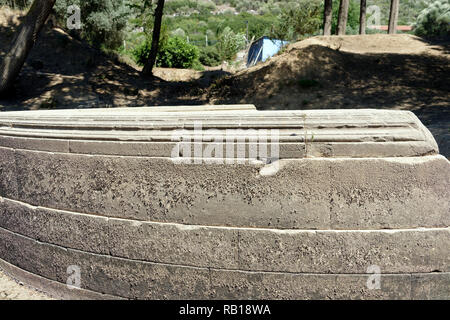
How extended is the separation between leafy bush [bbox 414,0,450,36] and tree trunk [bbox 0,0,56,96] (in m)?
26.6

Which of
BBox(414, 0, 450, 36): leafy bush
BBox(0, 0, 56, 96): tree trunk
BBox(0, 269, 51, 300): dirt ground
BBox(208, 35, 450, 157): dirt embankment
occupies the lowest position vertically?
BBox(0, 269, 51, 300): dirt ground

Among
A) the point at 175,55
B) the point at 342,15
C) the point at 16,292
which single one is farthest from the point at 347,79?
the point at 175,55

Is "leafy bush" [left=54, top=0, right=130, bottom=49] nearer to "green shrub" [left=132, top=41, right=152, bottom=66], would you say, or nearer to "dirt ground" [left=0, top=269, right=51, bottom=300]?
"green shrub" [left=132, top=41, right=152, bottom=66]

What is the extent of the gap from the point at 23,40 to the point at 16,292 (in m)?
9.22

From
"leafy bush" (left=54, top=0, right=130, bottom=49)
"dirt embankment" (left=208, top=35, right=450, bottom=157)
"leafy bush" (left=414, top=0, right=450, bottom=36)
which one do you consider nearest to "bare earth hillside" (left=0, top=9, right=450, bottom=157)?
"dirt embankment" (left=208, top=35, right=450, bottom=157)

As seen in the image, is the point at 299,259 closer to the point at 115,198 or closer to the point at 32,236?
the point at 115,198

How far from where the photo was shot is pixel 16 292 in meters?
2.97

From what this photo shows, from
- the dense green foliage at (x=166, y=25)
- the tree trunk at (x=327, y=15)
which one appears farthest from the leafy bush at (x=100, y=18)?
the tree trunk at (x=327, y=15)

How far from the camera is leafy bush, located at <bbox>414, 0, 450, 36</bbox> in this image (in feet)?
84.4

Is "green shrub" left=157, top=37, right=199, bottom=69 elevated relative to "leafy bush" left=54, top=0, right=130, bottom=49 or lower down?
lower down

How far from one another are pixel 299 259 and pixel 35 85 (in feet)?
37.5

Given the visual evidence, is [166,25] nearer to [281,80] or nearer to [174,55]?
[174,55]

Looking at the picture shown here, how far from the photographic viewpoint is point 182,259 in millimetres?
2572

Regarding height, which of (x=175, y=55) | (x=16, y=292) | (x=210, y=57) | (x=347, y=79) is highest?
(x=175, y=55)
